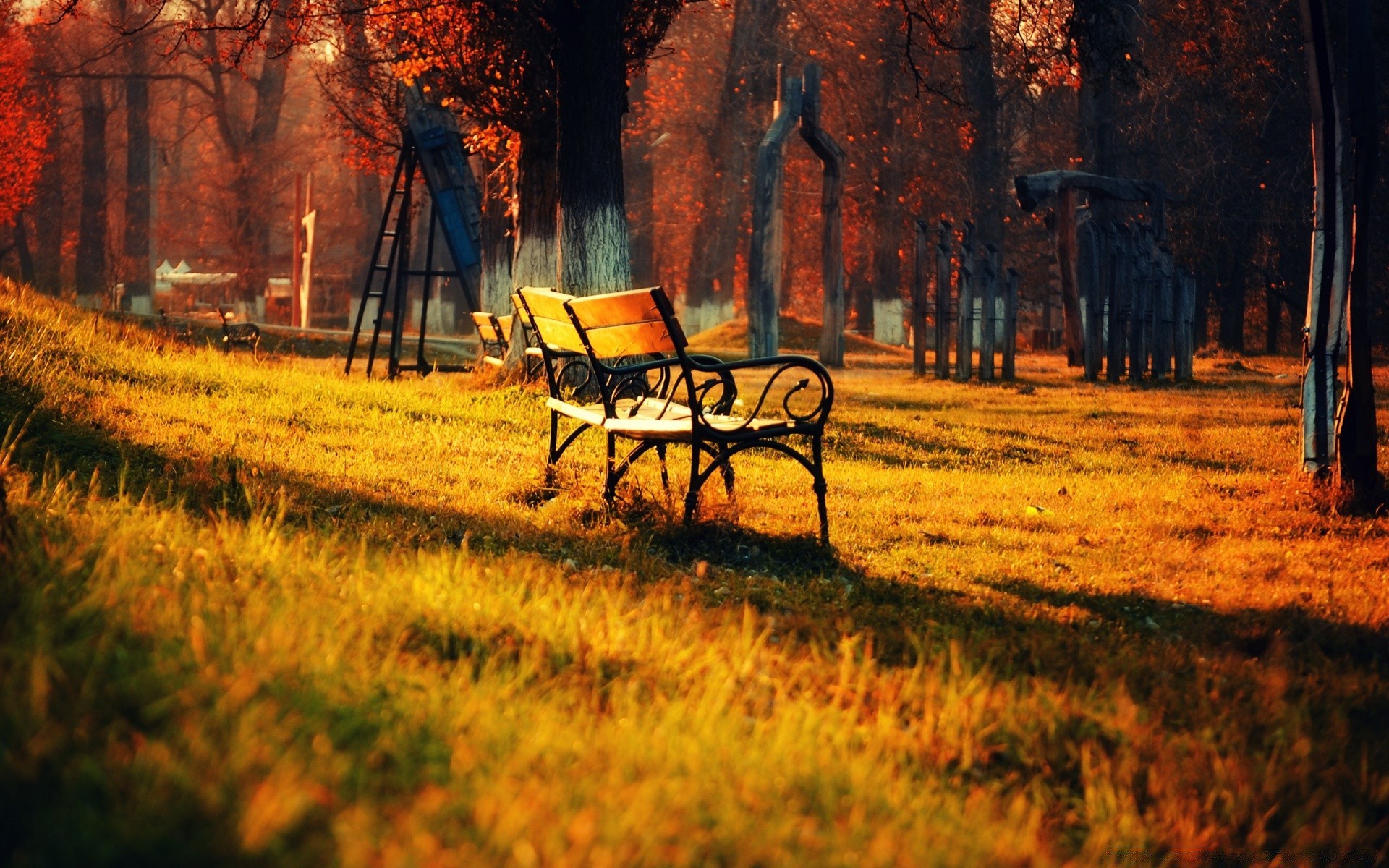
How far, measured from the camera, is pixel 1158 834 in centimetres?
326

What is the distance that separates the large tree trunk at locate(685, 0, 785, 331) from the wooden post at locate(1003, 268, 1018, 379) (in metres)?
17.8

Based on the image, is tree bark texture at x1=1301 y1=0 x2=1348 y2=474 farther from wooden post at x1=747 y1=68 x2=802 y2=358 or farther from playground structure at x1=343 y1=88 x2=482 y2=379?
wooden post at x1=747 y1=68 x2=802 y2=358

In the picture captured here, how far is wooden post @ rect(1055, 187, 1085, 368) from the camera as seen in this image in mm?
20594

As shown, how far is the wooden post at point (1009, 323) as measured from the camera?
19.0 meters

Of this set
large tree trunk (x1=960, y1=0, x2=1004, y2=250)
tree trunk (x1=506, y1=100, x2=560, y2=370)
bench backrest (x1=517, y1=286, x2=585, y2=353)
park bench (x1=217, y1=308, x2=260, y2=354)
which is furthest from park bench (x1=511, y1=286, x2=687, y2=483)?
large tree trunk (x1=960, y1=0, x2=1004, y2=250)

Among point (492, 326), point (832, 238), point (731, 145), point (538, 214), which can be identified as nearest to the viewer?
point (538, 214)

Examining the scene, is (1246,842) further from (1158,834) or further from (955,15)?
(955,15)

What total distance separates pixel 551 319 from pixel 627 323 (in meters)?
1.02

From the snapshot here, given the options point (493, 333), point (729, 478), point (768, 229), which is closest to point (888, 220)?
point (768, 229)

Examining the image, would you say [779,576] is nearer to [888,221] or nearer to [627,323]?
[627,323]

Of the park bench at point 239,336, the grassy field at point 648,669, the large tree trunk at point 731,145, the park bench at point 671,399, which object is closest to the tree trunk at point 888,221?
the large tree trunk at point 731,145

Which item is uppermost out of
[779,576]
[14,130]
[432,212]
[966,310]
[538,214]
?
[14,130]

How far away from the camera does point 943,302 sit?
→ 20203 mm

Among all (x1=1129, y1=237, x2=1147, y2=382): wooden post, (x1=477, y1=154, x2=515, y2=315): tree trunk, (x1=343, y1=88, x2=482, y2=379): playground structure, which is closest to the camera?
(x1=343, y1=88, x2=482, y2=379): playground structure
